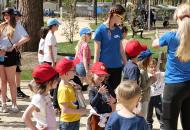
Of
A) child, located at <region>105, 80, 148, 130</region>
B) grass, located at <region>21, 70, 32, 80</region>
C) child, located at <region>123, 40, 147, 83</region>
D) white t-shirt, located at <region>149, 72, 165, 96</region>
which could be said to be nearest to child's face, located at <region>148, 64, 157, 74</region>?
white t-shirt, located at <region>149, 72, 165, 96</region>

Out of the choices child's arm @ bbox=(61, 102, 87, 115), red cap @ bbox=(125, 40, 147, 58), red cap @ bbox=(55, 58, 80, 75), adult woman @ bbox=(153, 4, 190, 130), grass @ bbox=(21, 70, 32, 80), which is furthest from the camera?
grass @ bbox=(21, 70, 32, 80)

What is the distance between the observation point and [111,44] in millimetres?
6398

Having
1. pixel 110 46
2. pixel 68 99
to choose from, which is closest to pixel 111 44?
pixel 110 46

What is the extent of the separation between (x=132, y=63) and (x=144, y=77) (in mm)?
447

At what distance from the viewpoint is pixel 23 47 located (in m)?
14.8

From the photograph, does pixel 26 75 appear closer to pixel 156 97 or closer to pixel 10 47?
pixel 10 47

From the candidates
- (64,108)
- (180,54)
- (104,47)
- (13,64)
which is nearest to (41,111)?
(64,108)

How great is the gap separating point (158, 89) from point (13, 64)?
7.95 feet

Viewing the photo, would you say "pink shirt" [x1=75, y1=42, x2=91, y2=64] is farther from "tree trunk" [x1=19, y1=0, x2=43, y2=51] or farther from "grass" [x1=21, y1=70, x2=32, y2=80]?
"tree trunk" [x1=19, y1=0, x2=43, y2=51]

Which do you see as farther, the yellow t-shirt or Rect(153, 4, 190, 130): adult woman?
Rect(153, 4, 190, 130): adult woman

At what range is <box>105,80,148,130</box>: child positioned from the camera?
151 inches

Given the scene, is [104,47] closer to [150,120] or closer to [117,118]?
[150,120]

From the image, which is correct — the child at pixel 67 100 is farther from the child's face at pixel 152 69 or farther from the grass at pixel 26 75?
the grass at pixel 26 75

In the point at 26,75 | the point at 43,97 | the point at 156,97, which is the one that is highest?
the point at 43,97
